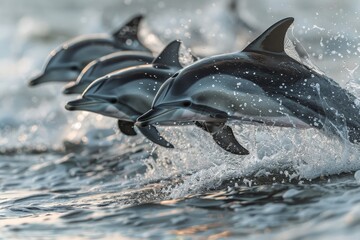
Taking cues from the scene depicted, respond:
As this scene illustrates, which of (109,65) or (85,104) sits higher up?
(109,65)

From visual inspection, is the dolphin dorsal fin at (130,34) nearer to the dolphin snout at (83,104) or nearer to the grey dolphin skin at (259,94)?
the dolphin snout at (83,104)

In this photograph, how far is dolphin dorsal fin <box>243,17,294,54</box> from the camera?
7484 millimetres

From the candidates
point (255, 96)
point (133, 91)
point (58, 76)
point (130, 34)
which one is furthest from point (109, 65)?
point (255, 96)

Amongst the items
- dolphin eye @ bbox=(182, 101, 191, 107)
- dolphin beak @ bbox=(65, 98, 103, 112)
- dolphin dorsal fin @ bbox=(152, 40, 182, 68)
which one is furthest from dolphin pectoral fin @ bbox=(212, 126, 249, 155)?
dolphin beak @ bbox=(65, 98, 103, 112)

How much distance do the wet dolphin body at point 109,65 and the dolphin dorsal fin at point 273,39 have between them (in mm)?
2658

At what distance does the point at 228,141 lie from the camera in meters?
7.75

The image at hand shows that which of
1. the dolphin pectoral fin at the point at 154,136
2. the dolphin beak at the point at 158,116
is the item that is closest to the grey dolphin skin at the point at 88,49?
the dolphin pectoral fin at the point at 154,136

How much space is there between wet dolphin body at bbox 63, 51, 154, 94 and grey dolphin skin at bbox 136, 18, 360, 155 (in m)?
2.52

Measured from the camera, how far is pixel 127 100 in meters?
8.69

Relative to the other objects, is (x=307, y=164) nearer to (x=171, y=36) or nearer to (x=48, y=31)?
(x=171, y=36)

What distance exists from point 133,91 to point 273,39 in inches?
65.9

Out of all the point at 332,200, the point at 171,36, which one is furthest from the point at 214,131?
the point at 171,36

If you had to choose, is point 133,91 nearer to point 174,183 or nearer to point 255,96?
point 174,183

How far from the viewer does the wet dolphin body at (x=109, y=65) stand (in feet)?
32.9
